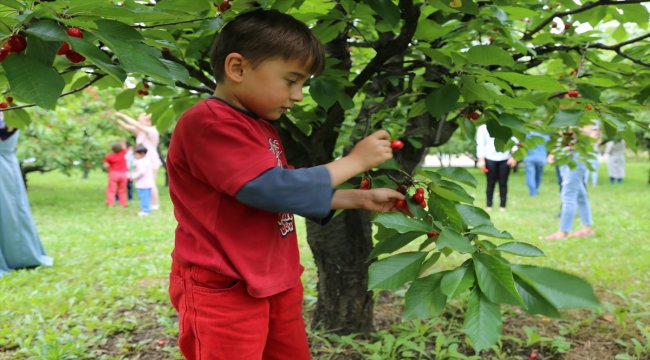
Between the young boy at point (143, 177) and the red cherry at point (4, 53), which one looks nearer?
the red cherry at point (4, 53)

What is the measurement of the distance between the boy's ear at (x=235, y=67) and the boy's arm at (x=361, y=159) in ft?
1.19

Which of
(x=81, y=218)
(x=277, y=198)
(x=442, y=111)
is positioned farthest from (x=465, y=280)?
(x=81, y=218)

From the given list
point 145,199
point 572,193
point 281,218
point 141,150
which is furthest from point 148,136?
point 281,218

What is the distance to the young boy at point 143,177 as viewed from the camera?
29.5 feet

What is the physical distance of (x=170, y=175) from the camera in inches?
64.2

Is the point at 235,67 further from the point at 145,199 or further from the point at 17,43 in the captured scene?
the point at 145,199

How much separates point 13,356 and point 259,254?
85.9 inches

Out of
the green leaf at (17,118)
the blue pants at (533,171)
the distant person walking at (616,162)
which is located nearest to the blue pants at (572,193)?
the blue pants at (533,171)

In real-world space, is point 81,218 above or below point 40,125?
below

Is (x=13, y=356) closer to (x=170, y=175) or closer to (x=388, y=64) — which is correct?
(x=170, y=175)

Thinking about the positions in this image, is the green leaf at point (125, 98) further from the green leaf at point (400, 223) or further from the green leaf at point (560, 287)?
the green leaf at point (560, 287)

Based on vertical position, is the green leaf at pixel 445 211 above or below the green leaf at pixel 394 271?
above

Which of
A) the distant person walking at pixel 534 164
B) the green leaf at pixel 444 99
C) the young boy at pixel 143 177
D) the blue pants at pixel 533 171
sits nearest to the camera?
the green leaf at pixel 444 99

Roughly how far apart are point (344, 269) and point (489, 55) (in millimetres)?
1629
